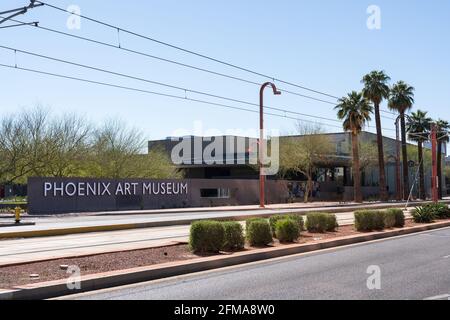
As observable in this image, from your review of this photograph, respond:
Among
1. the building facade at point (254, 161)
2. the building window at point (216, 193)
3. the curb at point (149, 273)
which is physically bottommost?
the curb at point (149, 273)

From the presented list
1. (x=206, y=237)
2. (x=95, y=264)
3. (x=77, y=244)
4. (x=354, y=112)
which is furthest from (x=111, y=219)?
(x=354, y=112)

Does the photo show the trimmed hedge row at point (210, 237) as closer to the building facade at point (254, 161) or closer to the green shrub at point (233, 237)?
the green shrub at point (233, 237)

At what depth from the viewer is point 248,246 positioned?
1417 centimetres

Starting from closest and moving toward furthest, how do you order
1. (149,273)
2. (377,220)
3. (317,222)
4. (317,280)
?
1. (317,280)
2. (149,273)
3. (317,222)
4. (377,220)

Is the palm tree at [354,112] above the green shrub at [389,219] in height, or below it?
above

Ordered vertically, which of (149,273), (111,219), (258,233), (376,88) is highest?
(376,88)

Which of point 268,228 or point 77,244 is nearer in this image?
point 268,228

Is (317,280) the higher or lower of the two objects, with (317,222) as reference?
lower

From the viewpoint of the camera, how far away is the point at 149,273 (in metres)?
10.3

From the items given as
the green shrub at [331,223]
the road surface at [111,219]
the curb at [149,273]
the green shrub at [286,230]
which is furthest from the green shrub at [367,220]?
the road surface at [111,219]

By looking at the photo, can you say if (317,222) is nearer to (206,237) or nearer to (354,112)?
(206,237)

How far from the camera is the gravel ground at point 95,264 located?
9.59 m

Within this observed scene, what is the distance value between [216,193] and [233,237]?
35.3 m

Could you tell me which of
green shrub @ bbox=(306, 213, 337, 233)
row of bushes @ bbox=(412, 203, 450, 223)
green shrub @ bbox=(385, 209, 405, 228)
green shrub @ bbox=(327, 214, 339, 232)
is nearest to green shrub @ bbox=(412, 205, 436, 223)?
row of bushes @ bbox=(412, 203, 450, 223)
